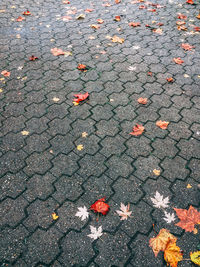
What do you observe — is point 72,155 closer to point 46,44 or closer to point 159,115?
point 159,115

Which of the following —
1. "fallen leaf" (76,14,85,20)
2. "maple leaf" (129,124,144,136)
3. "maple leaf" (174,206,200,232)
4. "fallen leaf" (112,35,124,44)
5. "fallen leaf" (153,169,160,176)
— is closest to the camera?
"maple leaf" (174,206,200,232)

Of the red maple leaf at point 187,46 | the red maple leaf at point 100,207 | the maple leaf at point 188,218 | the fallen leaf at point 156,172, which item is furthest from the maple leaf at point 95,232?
the red maple leaf at point 187,46

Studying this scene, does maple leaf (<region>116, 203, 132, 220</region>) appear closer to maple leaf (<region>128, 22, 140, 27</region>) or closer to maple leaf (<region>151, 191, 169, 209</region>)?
maple leaf (<region>151, 191, 169, 209</region>)

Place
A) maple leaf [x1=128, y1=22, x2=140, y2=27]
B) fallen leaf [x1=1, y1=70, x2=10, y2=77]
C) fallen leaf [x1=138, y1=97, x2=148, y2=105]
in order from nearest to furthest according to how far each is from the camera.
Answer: fallen leaf [x1=138, y1=97, x2=148, y2=105]
fallen leaf [x1=1, y1=70, x2=10, y2=77]
maple leaf [x1=128, y1=22, x2=140, y2=27]

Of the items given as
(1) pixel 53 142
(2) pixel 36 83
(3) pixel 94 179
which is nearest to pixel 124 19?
(2) pixel 36 83

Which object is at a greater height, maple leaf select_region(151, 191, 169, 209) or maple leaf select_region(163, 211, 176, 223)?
maple leaf select_region(151, 191, 169, 209)

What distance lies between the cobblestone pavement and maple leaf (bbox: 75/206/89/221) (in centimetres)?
4

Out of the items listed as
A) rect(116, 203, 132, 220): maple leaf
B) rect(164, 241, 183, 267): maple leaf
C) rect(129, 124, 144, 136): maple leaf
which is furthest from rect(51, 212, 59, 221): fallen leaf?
rect(129, 124, 144, 136): maple leaf

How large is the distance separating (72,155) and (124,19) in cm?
462

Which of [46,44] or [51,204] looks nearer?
[51,204]

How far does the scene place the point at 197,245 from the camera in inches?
87.0

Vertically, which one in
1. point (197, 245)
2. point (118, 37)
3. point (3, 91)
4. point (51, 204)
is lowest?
point (197, 245)

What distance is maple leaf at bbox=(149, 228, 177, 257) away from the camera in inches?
85.7

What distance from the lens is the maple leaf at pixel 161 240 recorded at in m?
2.18
